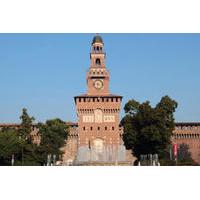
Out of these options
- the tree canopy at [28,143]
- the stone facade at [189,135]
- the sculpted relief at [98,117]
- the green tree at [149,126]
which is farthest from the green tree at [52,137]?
the stone facade at [189,135]

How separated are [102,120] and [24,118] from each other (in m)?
7.77

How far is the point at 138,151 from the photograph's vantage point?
1099 inches

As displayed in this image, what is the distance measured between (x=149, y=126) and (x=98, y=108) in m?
13.9

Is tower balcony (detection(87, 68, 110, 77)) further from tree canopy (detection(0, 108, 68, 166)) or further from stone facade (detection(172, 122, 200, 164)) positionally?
stone facade (detection(172, 122, 200, 164))

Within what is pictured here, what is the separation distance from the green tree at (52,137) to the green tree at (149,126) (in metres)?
7.69

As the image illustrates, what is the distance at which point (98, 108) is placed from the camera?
40.0 m

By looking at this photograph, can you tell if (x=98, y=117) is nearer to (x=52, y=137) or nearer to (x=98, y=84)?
(x=98, y=84)

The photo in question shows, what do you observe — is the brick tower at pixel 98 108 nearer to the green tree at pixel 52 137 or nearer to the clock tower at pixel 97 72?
the clock tower at pixel 97 72

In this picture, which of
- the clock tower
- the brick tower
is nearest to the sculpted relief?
the brick tower

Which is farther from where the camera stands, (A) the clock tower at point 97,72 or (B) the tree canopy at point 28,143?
(A) the clock tower at point 97,72

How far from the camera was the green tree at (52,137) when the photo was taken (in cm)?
3369
